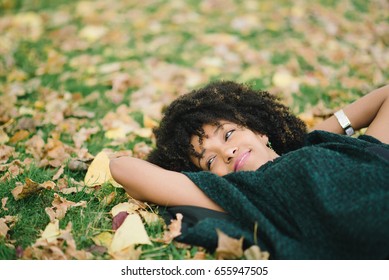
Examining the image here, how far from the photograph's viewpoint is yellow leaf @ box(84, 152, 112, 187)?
94.0 inches

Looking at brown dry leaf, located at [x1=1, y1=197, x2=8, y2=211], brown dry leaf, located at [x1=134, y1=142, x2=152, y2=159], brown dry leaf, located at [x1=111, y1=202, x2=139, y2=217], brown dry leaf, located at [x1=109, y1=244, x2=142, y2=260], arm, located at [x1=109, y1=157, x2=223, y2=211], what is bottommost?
brown dry leaf, located at [x1=134, y1=142, x2=152, y2=159]

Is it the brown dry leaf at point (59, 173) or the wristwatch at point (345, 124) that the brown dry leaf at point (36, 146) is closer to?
the brown dry leaf at point (59, 173)

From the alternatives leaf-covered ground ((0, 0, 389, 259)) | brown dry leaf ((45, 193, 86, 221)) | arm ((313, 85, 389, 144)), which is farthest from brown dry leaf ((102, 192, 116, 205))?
arm ((313, 85, 389, 144))

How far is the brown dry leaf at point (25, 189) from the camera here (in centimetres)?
219

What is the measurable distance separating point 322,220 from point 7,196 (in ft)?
5.47

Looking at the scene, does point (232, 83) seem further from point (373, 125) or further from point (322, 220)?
point (322, 220)

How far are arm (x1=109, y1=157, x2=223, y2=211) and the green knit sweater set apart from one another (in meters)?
0.04

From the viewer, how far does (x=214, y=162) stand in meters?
2.18

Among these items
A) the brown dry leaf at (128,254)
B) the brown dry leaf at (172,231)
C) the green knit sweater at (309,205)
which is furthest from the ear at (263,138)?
the brown dry leaf at (128,254)

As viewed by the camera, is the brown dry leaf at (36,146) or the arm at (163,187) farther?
the brown dry leaf at (36,146)

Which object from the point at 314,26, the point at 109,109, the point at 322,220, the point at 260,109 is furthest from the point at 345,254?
the point at 314,26

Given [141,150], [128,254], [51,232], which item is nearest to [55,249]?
[51,232]

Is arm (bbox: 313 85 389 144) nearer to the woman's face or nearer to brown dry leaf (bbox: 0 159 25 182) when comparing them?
the woman's face
